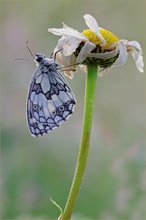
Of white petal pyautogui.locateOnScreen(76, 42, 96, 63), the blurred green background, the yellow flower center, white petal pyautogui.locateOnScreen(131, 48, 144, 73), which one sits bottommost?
the blurred green background

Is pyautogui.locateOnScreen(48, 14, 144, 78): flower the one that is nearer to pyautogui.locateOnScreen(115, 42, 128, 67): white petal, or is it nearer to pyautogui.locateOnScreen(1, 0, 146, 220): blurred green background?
pyautogui.locateOnScreen(115, 42, 128, 67): white petal

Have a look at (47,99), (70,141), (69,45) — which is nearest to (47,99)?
(47,99)

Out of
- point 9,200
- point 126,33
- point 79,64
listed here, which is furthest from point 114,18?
point 79,64

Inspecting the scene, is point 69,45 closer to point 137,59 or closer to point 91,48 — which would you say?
point 91,48

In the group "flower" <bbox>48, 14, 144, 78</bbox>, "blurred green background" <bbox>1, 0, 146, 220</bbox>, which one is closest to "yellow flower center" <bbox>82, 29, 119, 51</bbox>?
"flower" <bbox>48, 14, 144, 78</bbox>

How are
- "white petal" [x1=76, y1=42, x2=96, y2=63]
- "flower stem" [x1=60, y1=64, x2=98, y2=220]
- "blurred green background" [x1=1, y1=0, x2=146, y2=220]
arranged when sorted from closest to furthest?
"flower stem" [x1=60, y1=64, x2=98, y2=220], "white petal" [x1=76, y1=42, x2=96, y2=63], "blurred green background" [x1=1, y1=0, x2=146, y2=220]

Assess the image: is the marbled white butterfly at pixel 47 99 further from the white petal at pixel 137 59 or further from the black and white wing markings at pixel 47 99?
the white petal at pixel 137 59
